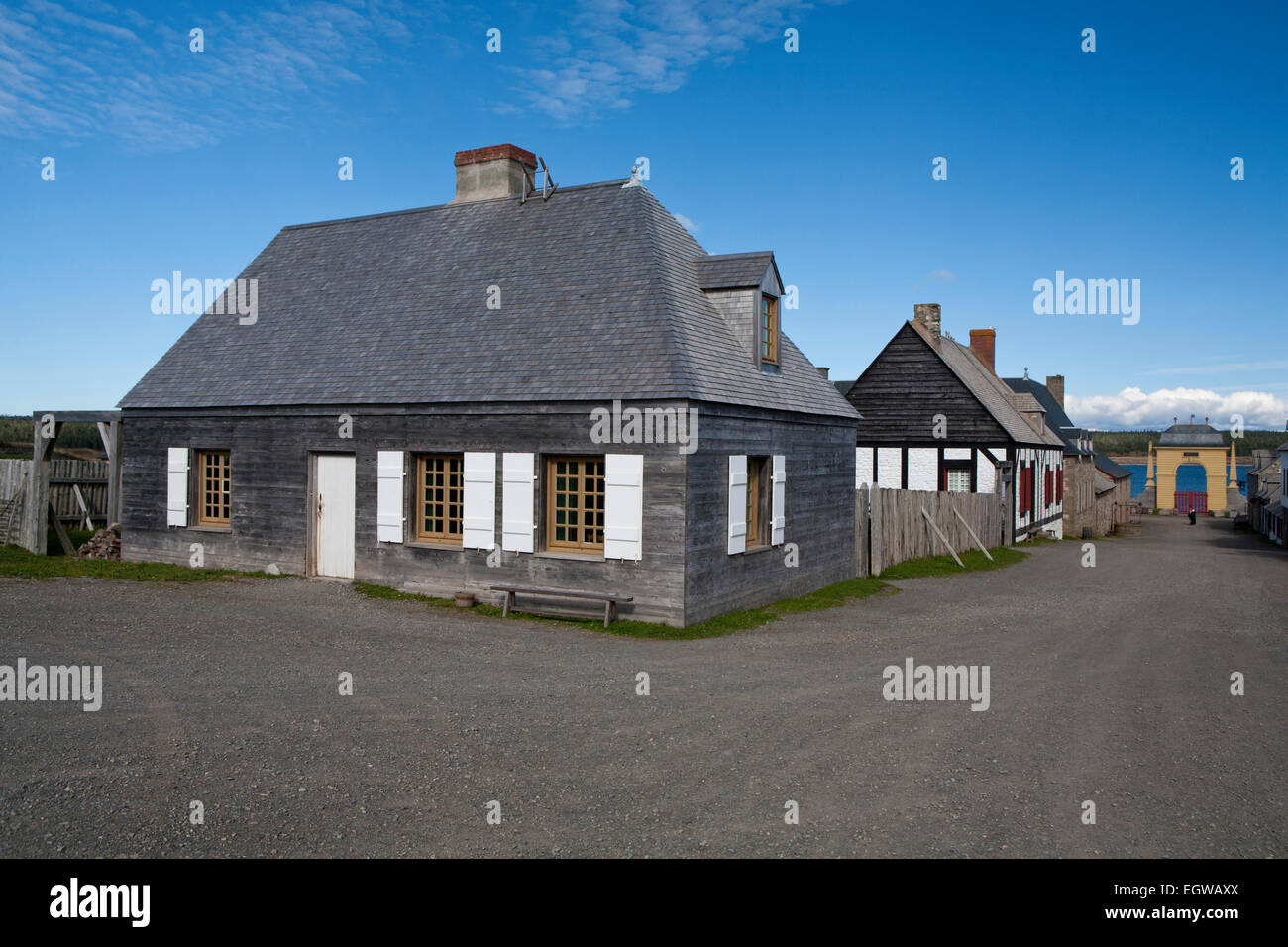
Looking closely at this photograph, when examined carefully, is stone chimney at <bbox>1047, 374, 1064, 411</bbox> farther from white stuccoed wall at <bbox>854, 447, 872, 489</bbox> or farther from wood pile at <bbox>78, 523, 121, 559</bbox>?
wood pile at <bbox>78, 523, 121, 559</bbox>

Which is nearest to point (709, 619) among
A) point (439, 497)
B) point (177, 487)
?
point (439, 497)

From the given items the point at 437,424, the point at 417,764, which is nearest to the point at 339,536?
the point at 437,424

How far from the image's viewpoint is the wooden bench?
1354 centimetres

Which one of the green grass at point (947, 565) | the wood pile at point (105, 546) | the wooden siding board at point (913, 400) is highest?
the wooden siding board at point (913, 400)

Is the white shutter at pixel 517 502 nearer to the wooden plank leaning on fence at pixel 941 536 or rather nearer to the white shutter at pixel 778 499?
the white shutter at pixel 778 499

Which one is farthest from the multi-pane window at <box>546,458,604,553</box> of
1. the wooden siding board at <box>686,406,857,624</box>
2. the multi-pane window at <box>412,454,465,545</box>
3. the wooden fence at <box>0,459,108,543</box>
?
the wooden fence at <box>0,459,108,543</box>

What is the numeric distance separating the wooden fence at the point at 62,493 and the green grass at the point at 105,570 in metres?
1.51

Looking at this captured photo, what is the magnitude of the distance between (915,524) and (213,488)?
16.4 metres

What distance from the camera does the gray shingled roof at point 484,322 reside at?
47.8 ft

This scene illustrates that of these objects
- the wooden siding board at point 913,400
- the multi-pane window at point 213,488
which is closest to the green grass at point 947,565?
the wooden siding board at point 913,400

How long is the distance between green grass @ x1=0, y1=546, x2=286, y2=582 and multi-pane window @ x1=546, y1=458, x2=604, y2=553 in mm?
6232

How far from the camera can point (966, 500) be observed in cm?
2611

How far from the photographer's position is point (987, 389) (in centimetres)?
3356

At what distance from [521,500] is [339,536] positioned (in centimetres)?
432
